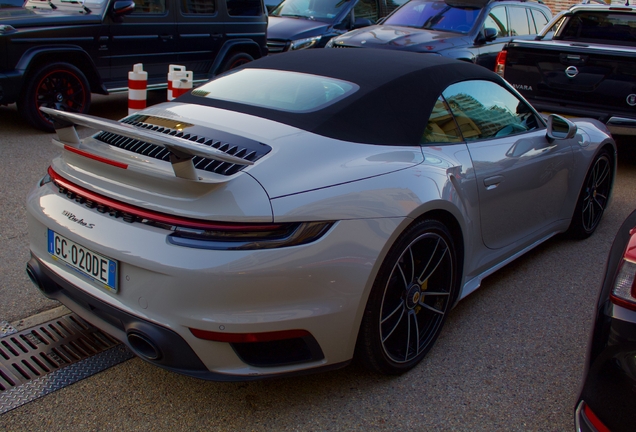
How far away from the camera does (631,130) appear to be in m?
6.10

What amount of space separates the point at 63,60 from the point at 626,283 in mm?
6545

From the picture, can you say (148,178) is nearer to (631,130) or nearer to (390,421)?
(390,421)

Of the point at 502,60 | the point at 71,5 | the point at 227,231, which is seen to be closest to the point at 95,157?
the point at 227,231

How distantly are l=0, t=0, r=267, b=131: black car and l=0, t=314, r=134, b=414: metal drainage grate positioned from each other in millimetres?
4198

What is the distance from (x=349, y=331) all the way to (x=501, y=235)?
1.40m

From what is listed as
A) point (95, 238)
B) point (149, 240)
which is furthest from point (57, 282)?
point (149, 240)

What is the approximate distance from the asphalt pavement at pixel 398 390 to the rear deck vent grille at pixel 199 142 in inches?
39.0

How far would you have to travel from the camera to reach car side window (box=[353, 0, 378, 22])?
→ 10.7 m

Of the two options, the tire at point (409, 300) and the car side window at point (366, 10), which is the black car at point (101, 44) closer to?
the car side window at point (366, 10)

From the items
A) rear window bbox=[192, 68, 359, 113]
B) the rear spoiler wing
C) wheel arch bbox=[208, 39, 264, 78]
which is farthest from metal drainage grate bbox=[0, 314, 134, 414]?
wheel arch bbox=[208, 39, 264, 78]

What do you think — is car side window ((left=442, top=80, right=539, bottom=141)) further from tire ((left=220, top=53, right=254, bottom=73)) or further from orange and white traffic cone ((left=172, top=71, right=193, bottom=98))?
tire ((left=220, top=53, right=254, bottom=73))

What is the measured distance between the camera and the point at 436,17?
8.85 meters

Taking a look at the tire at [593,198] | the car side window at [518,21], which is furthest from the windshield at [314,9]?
the tire at [593,198]

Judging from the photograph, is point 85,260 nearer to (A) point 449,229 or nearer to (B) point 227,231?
(B) point 227,231
